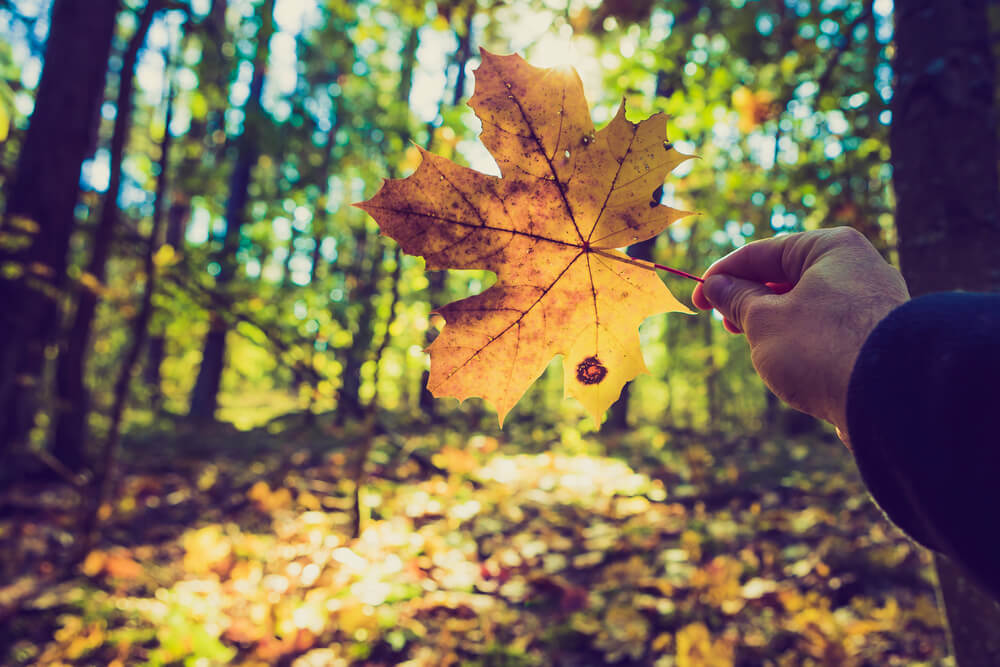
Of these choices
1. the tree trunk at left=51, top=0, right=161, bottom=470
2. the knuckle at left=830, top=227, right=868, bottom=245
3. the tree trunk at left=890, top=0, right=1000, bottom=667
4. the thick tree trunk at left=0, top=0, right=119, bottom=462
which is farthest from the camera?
the thick tree trunk at left=0, top=0, right=119, bottom=462

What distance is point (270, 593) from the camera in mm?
3094

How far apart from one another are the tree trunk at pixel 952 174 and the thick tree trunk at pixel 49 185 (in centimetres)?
560

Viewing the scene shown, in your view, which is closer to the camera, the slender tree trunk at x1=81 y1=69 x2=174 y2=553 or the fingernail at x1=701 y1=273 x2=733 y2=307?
the fingernail at x1=701 y1=273 x2=733 y2=307

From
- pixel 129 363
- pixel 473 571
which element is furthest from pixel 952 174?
pixel 129 363

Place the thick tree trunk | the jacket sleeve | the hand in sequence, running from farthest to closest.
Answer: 1. the thick tree trunk
2. the hand
3. the jacket sleeve

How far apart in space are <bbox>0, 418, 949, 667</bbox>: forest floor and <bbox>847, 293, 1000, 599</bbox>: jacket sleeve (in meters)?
2.10

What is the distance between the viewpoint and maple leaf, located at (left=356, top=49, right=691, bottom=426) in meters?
0.86

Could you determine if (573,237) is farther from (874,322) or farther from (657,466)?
(657,466)

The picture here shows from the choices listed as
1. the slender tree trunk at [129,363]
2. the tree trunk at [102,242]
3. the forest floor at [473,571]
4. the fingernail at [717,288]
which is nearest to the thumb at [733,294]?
the fingernail at [717,288]

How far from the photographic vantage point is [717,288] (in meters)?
1.02

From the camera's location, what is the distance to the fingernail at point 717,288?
101 cm

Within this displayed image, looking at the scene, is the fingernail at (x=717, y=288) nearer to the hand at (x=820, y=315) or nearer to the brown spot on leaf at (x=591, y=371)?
the hand at (x=820, y=315)

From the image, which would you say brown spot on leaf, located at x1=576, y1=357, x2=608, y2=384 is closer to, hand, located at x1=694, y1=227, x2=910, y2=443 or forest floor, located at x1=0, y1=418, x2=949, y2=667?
hand, located at x1=694, y1=227, x2=910, y2=443

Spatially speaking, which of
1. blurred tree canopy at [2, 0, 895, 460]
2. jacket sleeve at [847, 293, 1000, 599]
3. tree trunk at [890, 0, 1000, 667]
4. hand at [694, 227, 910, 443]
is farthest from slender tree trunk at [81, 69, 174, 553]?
tree trunk at [890, 0, 1000, 667]
